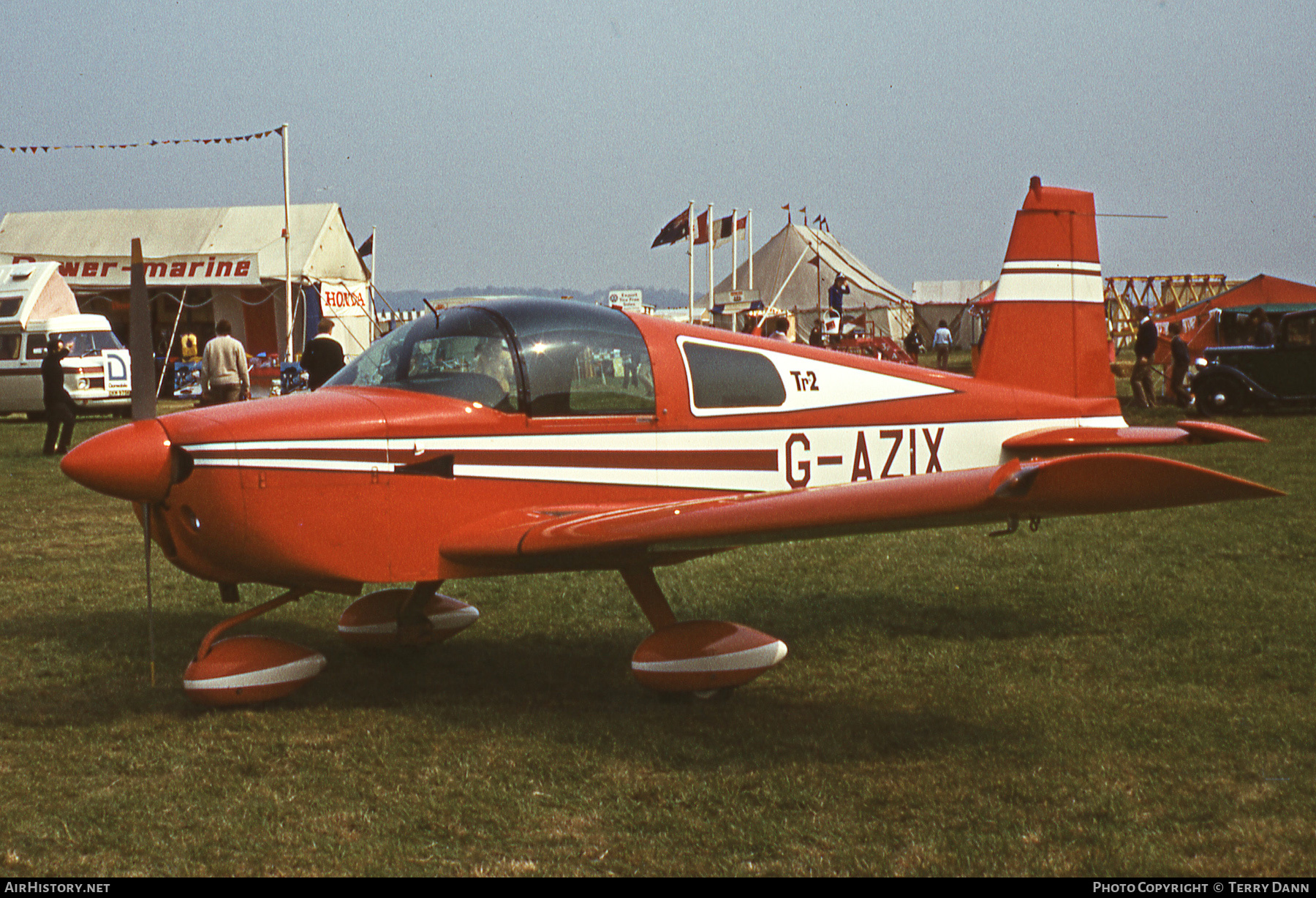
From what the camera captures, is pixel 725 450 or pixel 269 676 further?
pixel 725 450

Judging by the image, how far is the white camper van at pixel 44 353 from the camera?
76.7 ft

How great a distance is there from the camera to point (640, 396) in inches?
227

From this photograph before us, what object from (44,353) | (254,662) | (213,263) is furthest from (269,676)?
(213,263)

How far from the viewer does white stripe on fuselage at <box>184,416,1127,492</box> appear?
503cm

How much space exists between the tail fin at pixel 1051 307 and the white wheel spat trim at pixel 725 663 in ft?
8.17

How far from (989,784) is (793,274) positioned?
45.5 metres

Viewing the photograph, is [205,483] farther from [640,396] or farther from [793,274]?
[793,274]

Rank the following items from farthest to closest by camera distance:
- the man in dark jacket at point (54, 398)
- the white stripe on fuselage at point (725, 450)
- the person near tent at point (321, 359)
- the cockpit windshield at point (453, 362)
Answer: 1. the man in dark jacket at point (54, 398)
2. the person near tent at point (321, 359)
3. the cockpit windshield at point (453, 362)
4. the white stripe on fuselage at point (725, 450)

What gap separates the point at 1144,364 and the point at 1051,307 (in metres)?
15.2

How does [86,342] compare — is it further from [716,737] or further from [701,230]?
[716,737]

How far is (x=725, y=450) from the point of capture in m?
5.98

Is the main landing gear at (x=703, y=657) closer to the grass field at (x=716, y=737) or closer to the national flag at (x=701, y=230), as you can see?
the grass field at (x=716, y=737)

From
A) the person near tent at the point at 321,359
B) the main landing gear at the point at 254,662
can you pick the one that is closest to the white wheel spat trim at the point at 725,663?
the main landing gear at the point at 254,662

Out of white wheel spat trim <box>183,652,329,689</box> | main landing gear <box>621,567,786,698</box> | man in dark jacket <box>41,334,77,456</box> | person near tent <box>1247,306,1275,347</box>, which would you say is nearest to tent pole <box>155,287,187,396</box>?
man in dark jacket <box>41,334,77,456</box>
